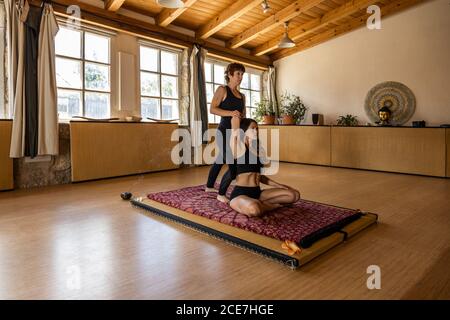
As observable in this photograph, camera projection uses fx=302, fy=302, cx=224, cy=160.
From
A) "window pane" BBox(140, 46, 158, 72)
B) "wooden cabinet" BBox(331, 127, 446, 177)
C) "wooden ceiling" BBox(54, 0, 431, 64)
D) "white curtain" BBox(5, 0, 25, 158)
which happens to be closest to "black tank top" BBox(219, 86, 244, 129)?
"wooden ceiling" BBox(54, 0, 431, 64)

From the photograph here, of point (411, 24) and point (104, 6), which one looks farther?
point (411, 24)

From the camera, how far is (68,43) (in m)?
4.31

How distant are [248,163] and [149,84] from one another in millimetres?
3657

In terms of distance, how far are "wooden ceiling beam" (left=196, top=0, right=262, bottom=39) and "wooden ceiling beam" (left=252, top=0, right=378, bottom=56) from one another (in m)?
1.62

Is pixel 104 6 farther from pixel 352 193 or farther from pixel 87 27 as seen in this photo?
pixel 352 193

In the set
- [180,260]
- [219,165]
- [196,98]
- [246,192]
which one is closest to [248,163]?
[246,192]

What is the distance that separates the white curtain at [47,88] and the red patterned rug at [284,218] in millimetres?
1908

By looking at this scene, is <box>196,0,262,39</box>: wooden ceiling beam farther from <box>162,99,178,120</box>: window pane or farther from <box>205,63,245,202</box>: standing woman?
<box>205,63,245,202</box>: standing woman

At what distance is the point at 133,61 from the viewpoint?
197 inches

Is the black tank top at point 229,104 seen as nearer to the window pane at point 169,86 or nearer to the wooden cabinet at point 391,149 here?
the window pane at point 169,86

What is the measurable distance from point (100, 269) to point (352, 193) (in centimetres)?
286

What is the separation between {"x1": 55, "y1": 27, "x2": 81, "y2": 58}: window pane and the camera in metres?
4.21

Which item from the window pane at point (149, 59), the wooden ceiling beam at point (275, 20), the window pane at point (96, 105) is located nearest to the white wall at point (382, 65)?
the wooden ceiling beam at point (275, 20)
